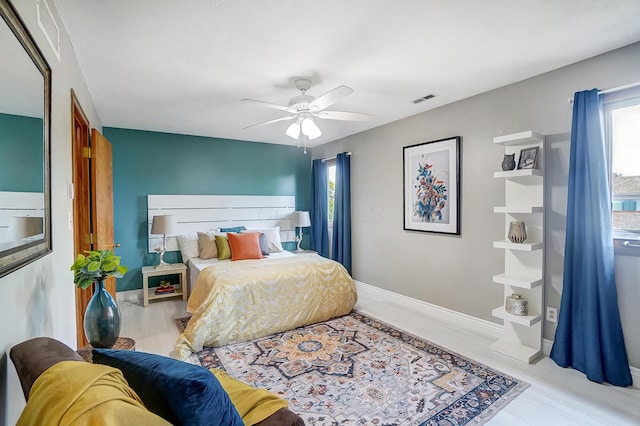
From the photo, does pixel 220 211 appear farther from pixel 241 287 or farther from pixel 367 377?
pixel 367 377

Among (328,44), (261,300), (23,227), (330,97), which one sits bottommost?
(261,300)

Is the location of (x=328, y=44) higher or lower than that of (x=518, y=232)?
higher

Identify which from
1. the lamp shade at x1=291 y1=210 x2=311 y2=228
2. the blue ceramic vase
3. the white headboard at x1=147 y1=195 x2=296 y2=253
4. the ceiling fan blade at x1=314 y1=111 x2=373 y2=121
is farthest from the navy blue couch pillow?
the lamp shade at x1=291 y1=210 x2=311 y2=228

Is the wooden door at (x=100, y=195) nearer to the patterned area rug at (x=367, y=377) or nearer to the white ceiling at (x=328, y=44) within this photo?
the white ceiling at (x=328, y=44)

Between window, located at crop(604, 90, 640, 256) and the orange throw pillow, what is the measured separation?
3.69 m

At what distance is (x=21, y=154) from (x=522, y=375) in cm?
326

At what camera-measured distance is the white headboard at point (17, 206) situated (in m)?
0.92

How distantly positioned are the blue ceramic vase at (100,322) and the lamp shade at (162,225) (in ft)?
8.92

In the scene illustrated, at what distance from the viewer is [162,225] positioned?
14.3ft

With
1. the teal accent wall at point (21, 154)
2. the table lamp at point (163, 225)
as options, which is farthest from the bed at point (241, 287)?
the teal accent wall at point (21, 154)

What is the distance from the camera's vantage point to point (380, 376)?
8.07 feet

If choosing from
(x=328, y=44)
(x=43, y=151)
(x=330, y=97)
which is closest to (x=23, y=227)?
(x=43, y=151)

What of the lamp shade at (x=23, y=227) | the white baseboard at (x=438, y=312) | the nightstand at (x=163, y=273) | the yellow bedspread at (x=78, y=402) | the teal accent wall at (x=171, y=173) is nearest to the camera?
the yellow bedspread at (x=78, y=402)

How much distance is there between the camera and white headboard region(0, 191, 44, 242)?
0.92 meters
